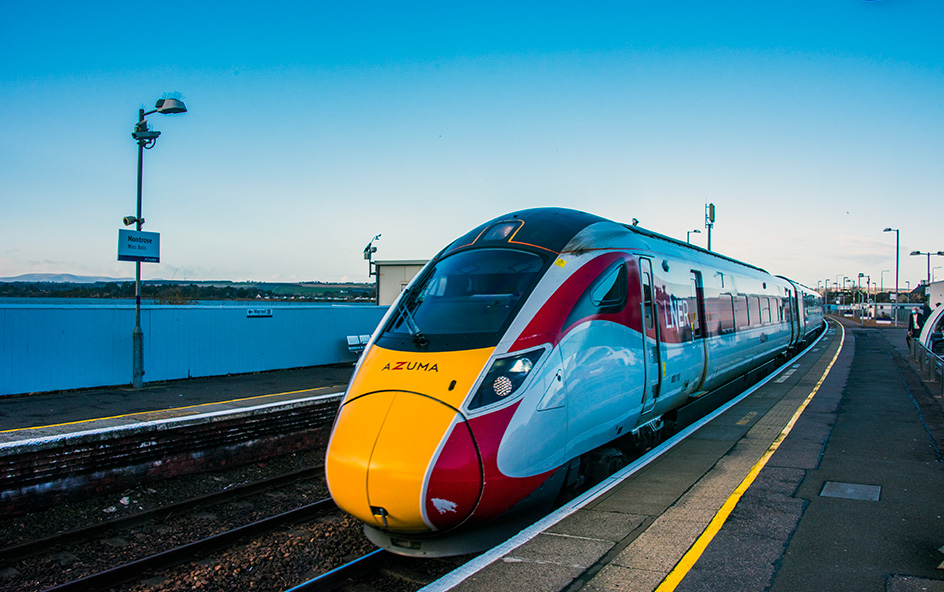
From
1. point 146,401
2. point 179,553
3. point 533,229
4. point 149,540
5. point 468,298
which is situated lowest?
point 149,540

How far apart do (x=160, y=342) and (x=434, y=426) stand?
13.6 metres

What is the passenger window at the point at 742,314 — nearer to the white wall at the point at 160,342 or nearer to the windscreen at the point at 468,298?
the windscreen at the point at 468,298

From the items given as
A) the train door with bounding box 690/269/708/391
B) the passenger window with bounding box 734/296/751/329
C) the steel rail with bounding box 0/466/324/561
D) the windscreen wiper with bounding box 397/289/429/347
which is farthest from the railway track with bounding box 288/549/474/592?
the passenger window with bounding box 734/296/751/329

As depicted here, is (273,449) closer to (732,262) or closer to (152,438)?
(152,438)

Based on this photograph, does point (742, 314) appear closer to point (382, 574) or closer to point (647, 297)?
point (647, 297)

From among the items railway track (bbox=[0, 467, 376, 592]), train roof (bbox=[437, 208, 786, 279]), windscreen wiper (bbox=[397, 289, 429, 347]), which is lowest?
railway track (bbox=[0, 467, 376, 592])

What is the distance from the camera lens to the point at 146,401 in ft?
43.0

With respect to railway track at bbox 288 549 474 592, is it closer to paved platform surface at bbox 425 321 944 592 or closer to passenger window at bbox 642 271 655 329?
paved platform surface at bbox 425 321 944 592

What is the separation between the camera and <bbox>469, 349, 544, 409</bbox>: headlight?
518cm

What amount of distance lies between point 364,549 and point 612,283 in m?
3.97

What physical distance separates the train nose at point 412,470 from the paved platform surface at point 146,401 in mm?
5748

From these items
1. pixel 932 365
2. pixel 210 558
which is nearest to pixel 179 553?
pixel 210 558

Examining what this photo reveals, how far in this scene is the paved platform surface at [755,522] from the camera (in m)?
4.16

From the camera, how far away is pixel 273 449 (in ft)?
33.6
